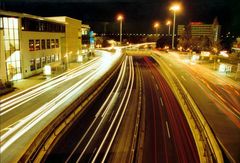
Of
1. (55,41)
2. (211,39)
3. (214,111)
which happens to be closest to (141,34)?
(211,39)

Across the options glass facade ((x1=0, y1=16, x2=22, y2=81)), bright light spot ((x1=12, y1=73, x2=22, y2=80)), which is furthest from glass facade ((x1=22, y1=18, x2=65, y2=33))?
bright light spot ((x1=12, y1=73, x2=22, y2=80))

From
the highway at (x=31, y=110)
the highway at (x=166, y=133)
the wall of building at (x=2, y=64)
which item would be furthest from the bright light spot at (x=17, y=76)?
the highway at (x=166, y=133)

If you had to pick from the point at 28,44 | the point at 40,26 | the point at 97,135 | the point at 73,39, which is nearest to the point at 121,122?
the point at 97,135

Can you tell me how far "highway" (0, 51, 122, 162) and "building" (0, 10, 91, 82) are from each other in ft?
16.5

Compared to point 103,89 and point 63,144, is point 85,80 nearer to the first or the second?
point 103,89

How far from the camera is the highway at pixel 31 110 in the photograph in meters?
17.6

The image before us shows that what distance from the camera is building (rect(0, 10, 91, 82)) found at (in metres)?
34.9

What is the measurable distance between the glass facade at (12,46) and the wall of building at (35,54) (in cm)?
92

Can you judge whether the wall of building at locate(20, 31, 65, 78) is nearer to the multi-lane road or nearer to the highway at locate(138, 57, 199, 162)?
the multi-lane road

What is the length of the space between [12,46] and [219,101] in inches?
1115

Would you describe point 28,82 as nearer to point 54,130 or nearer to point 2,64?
point 2,64

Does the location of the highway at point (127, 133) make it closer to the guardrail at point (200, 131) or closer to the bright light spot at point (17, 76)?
the guardrail at point (200, 131)

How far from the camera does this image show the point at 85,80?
38.5m

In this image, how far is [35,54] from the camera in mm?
42656
